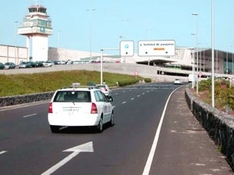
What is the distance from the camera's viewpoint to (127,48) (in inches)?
2437

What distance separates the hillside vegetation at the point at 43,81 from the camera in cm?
4812

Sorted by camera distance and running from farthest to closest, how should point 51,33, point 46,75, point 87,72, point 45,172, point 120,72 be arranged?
1. point 51,33
2. point 120,72
3. point 87,72
4. point 46,75
5. point 45,172

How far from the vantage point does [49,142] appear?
1416cm

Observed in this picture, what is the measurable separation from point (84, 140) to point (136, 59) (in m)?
141

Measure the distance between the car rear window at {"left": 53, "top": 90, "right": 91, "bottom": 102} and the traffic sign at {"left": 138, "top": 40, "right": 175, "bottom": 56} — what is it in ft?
143

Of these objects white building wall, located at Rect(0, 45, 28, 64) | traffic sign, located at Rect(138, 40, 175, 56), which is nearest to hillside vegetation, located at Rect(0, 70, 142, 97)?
traffic sign, located at Rect(138, 40, 175, 56)

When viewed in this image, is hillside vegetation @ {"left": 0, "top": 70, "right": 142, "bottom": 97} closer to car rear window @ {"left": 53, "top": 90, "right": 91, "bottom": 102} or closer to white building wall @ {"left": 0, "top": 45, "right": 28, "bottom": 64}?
car rear window @ {"left": 53, "top": 90, "right": 91, "bottom": 102}

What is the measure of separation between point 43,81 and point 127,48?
1201 cm

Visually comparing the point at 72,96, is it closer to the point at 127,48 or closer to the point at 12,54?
the point at 127,48

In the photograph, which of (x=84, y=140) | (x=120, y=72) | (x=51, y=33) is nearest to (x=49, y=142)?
(x=84, y=140)

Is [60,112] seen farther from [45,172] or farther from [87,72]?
[87,72]

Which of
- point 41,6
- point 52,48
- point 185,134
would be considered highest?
point 41,6

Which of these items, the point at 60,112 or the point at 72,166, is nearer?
the point at 72,166

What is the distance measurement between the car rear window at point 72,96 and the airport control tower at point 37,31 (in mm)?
108038
